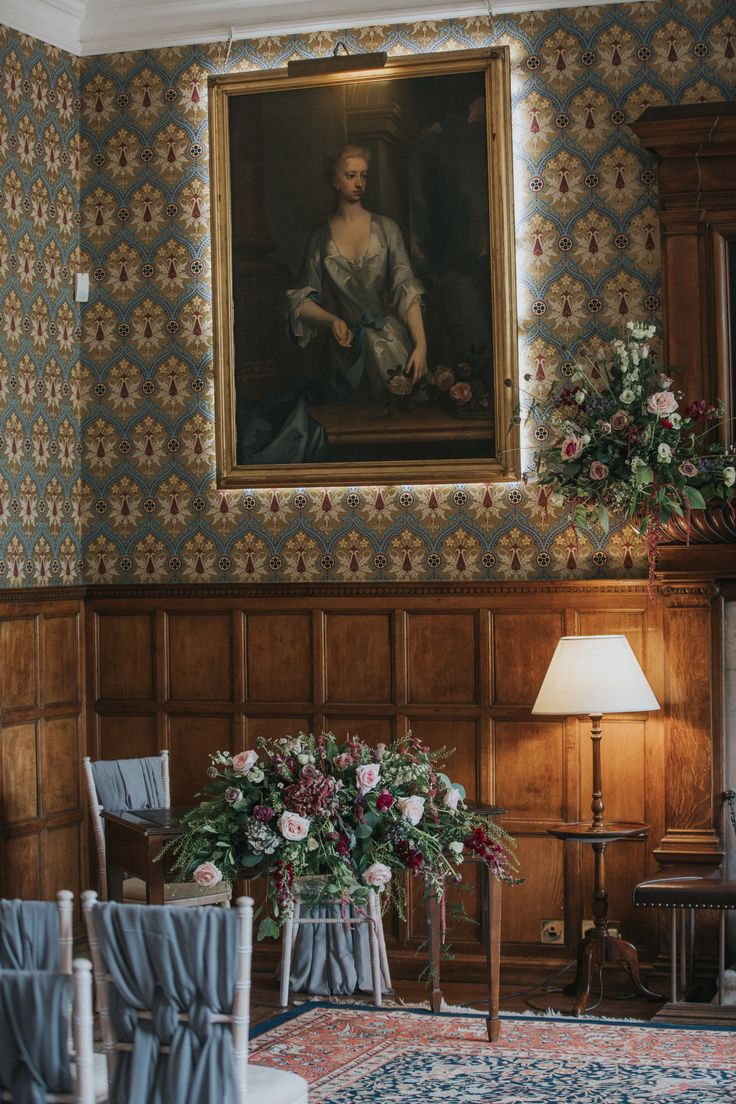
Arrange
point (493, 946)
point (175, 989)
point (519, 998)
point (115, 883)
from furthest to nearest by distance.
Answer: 1. point (519, 998)
2. point (115, 883)
3. point (493, 946)
4. point (175, 989)

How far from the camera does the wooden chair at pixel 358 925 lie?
6328 millimetres

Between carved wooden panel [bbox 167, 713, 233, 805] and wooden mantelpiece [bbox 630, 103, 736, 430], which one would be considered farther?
carved wooden panel [bbox 167, 713, 233, 805]

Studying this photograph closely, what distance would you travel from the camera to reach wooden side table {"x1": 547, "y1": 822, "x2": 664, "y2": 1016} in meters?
6.41

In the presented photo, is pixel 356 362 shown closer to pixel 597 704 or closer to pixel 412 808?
pixel 597 704

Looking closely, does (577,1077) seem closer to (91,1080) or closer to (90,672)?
(91,1080)

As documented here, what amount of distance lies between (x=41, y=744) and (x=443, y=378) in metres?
2.47

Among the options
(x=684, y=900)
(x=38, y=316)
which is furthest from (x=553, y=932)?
(x=38, y=316)

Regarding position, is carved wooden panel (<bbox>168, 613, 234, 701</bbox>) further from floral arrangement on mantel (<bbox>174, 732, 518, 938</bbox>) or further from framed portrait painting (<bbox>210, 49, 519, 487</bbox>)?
floral arrangement on mantel (<bbox>174, 732, 518, 938</bbox>)

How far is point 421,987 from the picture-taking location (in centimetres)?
690

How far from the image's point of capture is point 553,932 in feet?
22.8

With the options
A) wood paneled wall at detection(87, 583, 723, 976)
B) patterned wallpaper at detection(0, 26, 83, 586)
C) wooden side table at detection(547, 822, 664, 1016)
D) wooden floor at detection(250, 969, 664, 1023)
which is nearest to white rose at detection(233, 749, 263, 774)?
wooden floor at detection(250, 969, 664, 1023)

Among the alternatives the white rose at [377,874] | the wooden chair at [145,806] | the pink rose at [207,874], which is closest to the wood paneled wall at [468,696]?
the wooden chair at [145,806]

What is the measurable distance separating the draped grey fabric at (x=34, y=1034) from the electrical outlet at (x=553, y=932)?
12.8ft

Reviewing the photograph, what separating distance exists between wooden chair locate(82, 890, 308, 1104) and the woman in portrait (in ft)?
13.1
